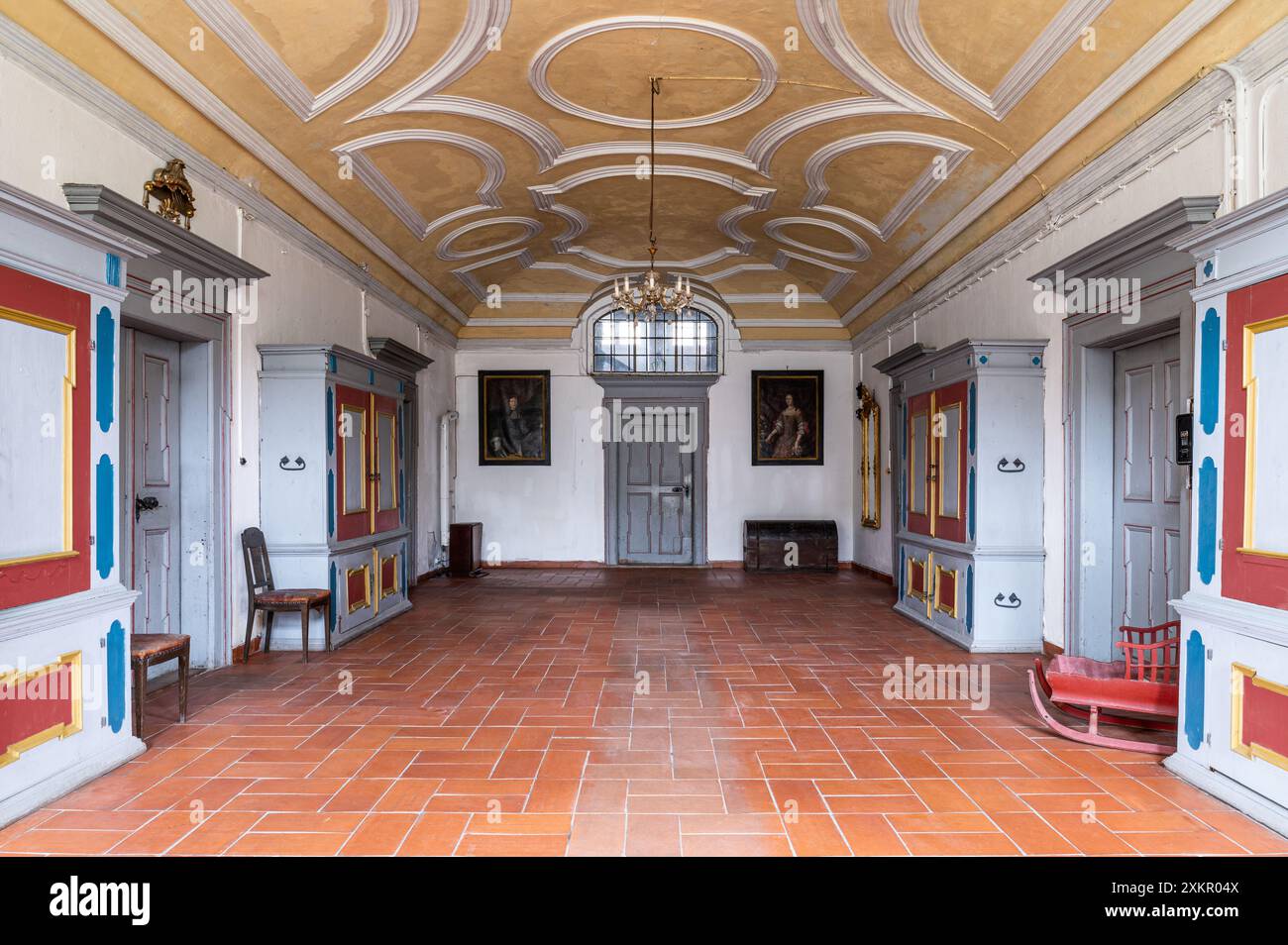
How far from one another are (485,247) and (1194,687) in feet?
28.5

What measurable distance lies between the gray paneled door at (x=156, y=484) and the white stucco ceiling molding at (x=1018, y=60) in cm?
528

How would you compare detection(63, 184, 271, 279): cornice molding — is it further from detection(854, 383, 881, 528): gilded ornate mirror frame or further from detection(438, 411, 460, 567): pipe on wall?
detection(854, 383, 881, 528): gilded ornate mirror frame

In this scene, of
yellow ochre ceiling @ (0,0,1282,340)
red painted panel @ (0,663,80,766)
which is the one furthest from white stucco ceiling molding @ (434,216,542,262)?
red painted panel @ (0,663,80,766)

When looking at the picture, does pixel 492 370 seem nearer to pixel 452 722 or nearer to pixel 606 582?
pixel 606 582

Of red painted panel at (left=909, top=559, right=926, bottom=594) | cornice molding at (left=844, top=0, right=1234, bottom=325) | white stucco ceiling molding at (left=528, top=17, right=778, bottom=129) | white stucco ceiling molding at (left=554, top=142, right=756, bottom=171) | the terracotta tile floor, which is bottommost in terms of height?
the terracotta tile floor

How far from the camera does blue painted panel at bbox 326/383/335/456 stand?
249 inches

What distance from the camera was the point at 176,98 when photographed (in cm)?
482

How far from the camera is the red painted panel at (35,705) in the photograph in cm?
310

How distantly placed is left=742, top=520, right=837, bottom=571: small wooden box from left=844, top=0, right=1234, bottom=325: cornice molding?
447 centimetres

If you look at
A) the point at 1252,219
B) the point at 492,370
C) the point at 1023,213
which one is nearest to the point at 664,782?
the point at 1252,219

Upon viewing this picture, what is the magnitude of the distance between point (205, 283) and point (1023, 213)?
20.4ft

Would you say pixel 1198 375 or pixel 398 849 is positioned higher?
pixel 1198 375

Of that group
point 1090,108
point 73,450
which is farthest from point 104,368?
point 1090,108
